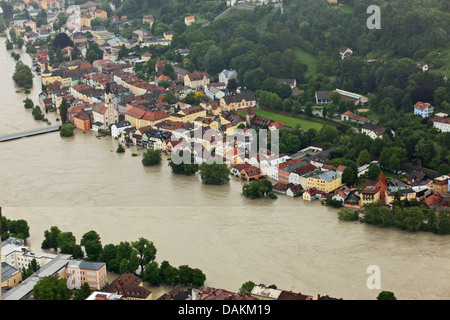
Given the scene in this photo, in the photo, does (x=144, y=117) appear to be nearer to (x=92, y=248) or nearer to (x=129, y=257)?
(x=92, y=248)

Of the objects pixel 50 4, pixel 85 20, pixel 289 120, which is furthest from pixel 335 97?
pixel 50 4

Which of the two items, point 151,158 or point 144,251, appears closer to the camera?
point 144,251

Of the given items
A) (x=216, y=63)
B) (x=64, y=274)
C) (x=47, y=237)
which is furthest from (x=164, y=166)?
(x=216, y=63)

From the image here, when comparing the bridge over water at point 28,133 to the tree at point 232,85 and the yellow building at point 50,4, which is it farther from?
the yellow building at point 50,4

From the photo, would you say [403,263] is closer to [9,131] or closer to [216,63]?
[9,131]

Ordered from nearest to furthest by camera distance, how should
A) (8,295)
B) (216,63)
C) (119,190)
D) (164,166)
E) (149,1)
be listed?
(8,295) < (119,190) < (164,166) < (216,63) < (149,1)

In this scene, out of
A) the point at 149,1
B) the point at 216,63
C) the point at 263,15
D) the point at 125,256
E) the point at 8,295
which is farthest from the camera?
the point at 149,1
